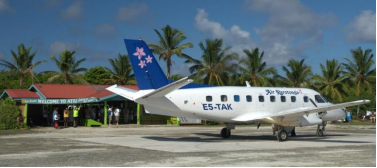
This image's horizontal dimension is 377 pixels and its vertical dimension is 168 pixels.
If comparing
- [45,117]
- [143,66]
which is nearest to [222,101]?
[143,66]

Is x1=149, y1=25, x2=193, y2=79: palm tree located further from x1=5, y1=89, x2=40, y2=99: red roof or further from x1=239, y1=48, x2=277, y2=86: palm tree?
x1=5, y1=89, x2=40, y2=99: red roof

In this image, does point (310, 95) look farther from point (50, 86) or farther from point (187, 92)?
point (50, 86)

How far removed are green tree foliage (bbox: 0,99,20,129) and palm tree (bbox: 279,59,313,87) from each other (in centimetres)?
3571

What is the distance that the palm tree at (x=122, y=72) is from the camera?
59.5 metres

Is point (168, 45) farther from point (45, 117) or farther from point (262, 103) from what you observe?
point (262, 103)

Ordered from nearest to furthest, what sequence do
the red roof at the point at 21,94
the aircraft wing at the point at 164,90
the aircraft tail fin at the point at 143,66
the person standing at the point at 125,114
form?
the aircraft wing at the point at 164,90, the aircraft tail fin at the point at 143,66, the red roof at the point at 21,94, the person standing at the point at 125,114

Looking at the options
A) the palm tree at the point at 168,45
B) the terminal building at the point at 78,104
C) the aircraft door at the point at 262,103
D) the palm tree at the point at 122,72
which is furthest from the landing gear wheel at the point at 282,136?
the palm tree at the point at 122,72

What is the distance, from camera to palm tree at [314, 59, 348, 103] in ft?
188

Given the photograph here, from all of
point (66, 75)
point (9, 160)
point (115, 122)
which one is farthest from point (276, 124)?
point (66, 75)

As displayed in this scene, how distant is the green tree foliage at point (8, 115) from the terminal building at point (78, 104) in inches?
75.7

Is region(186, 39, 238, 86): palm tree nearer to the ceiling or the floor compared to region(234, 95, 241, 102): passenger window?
nearer to the ceiling

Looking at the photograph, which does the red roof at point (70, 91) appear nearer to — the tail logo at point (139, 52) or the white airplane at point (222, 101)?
the white airplane at point (222, 101)

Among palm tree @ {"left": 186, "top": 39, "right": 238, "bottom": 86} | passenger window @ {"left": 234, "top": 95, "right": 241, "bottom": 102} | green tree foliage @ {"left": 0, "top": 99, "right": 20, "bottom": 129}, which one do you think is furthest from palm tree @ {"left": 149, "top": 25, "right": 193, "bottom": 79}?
Answer: passenger window @ {"left": 234, "top": 95, "right": 241, "bottom": 102}

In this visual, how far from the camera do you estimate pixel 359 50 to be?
192 ft
